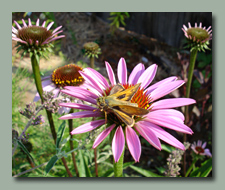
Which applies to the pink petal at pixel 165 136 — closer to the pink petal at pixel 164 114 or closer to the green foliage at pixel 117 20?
the pink petal at pixel 164 114

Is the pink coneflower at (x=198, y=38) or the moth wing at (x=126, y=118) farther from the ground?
the pink coneflower at (x=198, y=38)

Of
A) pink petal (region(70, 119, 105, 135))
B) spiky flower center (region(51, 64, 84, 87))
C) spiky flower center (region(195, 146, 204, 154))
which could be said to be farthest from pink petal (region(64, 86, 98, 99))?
spiky flower center (region(195, 146, 204, 154))

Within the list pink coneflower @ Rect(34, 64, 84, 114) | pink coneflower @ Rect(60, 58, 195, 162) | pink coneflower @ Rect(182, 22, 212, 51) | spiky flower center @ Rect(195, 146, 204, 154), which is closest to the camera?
pink coneflower @ Rect(60, 58, 195, 162)

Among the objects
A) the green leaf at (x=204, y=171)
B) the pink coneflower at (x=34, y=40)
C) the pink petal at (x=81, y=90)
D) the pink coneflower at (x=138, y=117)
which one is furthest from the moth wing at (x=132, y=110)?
the green leaf at (x=204, y=171)

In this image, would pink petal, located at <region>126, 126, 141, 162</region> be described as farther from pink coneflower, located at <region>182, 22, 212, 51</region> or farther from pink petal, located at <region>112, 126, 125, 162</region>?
pink coneflower, located at <region>182, 22, 212, 51</region>

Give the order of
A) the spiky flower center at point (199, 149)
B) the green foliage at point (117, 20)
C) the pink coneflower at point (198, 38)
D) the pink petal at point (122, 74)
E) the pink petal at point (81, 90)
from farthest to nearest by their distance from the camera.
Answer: the green foliage at point (117, 20) → the spiky flower center at point (199, 149) → the pink coneflower at point (198, 38) → the pink petal at point (122, 74) → the pink petal at point (81, 90)

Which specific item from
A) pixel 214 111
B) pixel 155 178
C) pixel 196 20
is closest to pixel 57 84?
pixel 155 178

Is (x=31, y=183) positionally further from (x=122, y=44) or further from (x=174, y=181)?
(x=122, y=44)

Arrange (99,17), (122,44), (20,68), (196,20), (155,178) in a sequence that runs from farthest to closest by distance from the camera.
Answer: (122,44)
(99,17)
(20,68)
(196,20)
(155,178)
